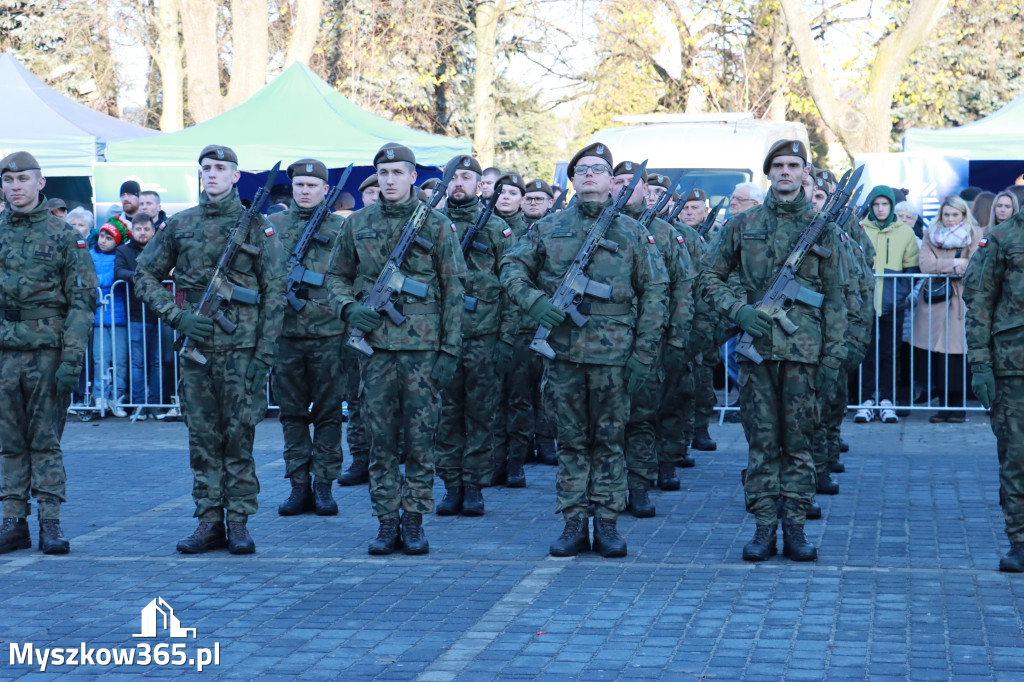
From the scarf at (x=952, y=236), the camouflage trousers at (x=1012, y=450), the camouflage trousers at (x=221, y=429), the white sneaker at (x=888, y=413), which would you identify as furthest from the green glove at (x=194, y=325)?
the scarf at (x=952, y=236)

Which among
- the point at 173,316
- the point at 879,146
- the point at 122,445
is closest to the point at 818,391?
the point at 173,316

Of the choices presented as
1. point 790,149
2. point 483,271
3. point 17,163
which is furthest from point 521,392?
point 17,163

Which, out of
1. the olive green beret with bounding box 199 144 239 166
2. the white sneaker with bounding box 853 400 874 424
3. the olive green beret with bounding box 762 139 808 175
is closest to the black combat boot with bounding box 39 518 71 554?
the olive green beret with bounding box 199 144 239 166

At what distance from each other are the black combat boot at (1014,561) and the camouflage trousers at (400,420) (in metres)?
3.02

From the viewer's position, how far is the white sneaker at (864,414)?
1338cm

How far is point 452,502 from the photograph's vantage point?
361 inches

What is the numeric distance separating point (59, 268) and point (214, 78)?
19.1m

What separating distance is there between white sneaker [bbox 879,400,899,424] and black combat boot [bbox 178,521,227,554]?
7.38m

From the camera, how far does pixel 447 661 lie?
5.78 metres

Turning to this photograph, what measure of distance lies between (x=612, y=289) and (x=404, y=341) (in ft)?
3.81

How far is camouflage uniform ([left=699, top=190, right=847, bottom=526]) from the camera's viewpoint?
7.53 m

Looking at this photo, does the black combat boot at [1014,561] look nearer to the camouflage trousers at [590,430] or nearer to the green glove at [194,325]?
the camouflage trousers at [590,430]

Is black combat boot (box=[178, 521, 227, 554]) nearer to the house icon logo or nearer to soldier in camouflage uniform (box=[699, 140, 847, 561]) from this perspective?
the house icon logo

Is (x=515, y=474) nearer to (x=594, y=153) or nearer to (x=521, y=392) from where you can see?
(x=521, y=392)
